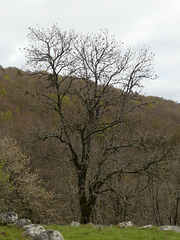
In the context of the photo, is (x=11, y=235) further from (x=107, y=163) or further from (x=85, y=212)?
(x=107, y=163)

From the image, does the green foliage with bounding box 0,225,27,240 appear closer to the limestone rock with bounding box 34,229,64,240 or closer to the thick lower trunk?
the limestone rock with bounding box 34,229,64,240

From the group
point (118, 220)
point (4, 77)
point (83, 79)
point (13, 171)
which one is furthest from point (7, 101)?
point (83, 79)

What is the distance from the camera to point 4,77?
72938 millimetres

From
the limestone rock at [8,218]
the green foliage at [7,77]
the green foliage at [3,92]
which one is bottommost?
the limestone rock at [8,218]

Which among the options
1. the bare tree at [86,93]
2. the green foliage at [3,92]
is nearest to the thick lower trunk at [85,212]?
the bare tree at [86,93]

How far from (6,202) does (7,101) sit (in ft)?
138

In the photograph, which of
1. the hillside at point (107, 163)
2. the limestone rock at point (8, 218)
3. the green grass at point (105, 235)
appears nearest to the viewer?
the green grass at point (105, 235)

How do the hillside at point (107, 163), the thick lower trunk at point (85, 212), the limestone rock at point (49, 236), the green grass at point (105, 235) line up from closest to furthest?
1. the limestone rock at point (49, 236)
2. the green grass at point (105, 235)
3. the hillside at point (107, 163)
4. the thick lower trunk at point (85, 212)

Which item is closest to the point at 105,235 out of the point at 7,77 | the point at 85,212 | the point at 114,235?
the point at 114,235

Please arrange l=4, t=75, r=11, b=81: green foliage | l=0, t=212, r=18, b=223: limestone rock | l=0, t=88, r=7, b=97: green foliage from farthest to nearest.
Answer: l=4, t=75, r=11, b=81: green foliage → l=0, t=88, r=7, b=97: green foliage → l=0, t=212, r=18, b=223: limestone rock

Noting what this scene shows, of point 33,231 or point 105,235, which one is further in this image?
point 105,235

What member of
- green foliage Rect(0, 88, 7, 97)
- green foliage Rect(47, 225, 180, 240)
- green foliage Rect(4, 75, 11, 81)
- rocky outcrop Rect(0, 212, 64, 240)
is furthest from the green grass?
green foliage Rect(4, 75, 11, 81)

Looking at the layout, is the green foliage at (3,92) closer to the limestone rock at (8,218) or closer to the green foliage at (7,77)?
the green foliage at (7,77)

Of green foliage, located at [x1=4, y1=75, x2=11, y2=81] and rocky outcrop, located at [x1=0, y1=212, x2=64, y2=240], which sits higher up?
green foliage, located at [x1=4, y1=75, x2=11, y2=81]
